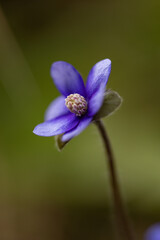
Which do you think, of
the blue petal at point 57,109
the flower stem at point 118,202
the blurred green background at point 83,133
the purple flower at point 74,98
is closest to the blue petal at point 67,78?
the purple flower at point 74,98

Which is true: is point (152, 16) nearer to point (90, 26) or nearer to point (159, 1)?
point (159, 1)

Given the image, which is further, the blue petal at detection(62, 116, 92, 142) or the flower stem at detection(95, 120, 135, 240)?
the flower stem at detection(95, 120, 135, 240)

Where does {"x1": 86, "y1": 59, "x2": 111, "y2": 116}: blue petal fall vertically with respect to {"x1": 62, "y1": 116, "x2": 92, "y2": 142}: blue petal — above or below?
above

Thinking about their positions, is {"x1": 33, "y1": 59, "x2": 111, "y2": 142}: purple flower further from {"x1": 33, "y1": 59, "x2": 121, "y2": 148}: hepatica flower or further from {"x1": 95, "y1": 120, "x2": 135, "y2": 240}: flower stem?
{"x1": 95, "y1": 120, "x2": 135, "y2": 240}: flower stem

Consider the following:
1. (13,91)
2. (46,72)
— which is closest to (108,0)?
(46,72)

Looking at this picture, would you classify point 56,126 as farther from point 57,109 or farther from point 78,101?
point 57,109

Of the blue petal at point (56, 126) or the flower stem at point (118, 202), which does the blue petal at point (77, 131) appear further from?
the flower stem at point (118, 202)

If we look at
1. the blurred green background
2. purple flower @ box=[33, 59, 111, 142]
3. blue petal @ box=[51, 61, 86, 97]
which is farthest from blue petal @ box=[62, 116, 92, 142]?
the blurred green background

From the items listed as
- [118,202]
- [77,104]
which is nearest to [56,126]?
[77,104]
